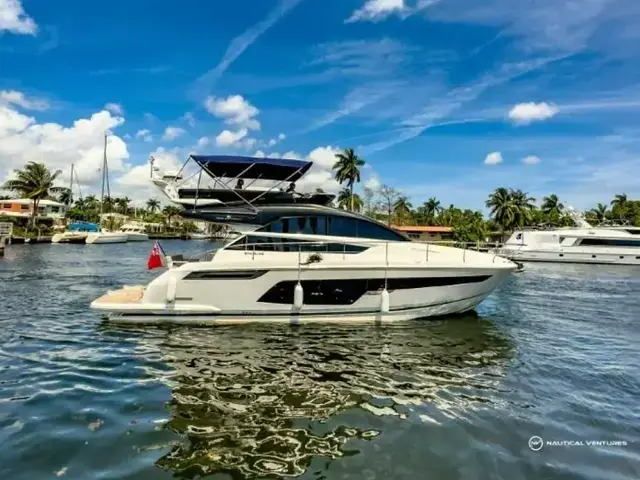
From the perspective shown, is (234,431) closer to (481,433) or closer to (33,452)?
(33,452)

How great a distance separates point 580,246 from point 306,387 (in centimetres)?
4556

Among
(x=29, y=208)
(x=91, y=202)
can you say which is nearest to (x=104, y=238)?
(x=29, y=208)

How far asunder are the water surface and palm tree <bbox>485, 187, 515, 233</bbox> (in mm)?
62264

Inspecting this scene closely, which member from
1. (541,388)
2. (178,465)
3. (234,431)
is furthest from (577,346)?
(178,465)

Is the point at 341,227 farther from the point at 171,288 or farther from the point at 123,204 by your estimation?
the point at 123,204

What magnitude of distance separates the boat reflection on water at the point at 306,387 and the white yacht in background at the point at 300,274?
2.07 ft

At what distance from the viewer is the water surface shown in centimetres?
543

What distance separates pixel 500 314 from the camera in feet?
50.8

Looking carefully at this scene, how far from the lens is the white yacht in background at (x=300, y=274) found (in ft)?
40.0

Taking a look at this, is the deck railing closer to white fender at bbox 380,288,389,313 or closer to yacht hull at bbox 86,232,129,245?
white fender at bbox 380,288,389,313

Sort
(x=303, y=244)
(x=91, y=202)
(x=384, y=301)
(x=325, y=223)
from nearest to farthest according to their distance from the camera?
(x=384, y=301) < (x=303, y=244) < (x=325, y=223) < (x=91, y=202)

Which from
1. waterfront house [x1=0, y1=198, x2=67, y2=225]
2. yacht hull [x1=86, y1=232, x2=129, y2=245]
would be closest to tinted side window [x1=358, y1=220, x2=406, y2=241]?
yacht hull [x1=86, y1=232, x2=129, y2=245]

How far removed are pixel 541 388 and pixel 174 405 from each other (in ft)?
20.9

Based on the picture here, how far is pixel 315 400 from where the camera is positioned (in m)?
7.32
